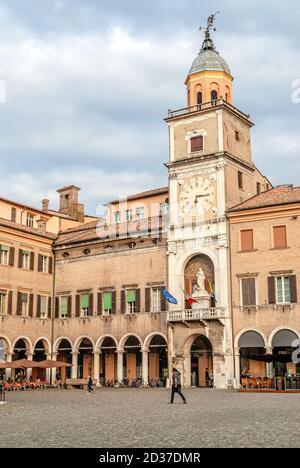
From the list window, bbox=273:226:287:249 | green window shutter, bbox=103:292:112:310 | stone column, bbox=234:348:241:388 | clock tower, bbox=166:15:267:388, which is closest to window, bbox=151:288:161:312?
clock tower, bbox=166:15:267:388

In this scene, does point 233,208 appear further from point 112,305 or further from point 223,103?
point 112,305

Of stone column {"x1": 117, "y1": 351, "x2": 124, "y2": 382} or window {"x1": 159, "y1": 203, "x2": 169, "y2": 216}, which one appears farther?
window {"x1": 159, "y1": 203, "x2": 169, "y2": 216}

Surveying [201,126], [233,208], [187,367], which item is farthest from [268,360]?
[201,126]

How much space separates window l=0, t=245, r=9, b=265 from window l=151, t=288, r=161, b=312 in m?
10.2

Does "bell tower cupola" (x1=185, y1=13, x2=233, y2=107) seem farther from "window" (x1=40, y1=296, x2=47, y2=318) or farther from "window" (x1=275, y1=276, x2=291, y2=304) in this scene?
"window" (x1=40, y1=296, x2=47, y2=318)

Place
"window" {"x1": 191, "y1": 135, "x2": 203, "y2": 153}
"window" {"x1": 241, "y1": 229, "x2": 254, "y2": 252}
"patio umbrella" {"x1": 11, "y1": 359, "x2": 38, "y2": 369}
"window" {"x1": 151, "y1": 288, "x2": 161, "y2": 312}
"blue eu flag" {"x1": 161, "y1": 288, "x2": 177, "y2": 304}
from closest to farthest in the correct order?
"patio umbrella" {"x1": 11, "y1": 359, "x2": 38, "y2": 369}, "window" {"x1": 241, "y1": 229, "x2": 254, "y2": 252}, "blue eu flag" {"x1": 161, "y1": 288, "x2": 177, "y2": 304}, "window" {"x1": 151, "y1": 288, "x2": 161, "y2": 312}, "window" {"x1": 191, "y1": 135, "x2": 203, "y2": 153}

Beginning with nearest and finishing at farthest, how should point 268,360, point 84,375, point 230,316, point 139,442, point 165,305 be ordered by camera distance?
point 139,442
point 268,360
point 230,316
point 165,305
point 84,375

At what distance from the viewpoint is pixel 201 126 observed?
41.3 meters

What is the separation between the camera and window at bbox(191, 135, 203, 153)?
135 feet

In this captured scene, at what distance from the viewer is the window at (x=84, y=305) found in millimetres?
44125

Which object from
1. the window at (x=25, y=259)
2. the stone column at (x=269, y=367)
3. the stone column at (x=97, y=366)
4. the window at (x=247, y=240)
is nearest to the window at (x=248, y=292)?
the window at (x=247, y=240)

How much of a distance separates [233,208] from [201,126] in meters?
6.44

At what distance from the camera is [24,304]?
42719mm

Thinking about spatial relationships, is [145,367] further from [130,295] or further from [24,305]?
[24,305]
